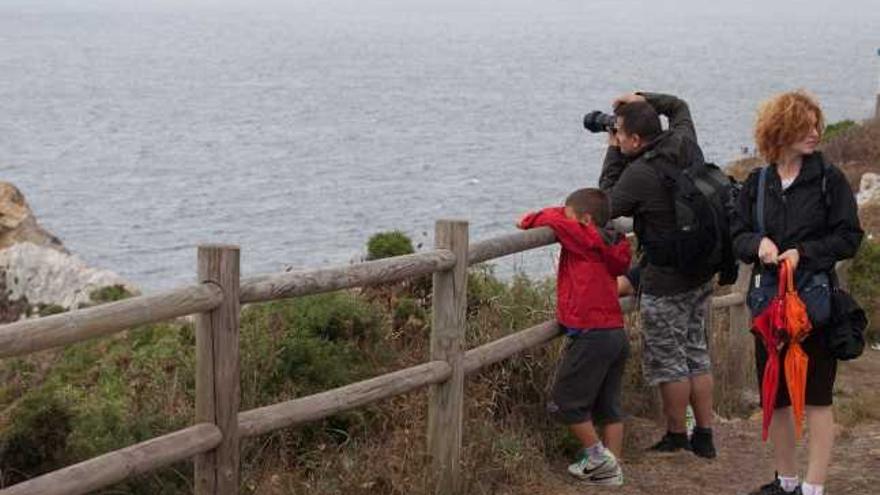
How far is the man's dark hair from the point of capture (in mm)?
7133

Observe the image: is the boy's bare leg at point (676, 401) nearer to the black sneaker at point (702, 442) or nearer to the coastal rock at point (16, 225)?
the black sneaker at point (702, 442)

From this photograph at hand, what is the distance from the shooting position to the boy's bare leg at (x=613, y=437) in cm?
740

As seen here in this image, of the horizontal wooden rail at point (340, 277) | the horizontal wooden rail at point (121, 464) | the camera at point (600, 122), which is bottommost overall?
the horizontal wooden rail at point (121, 464)

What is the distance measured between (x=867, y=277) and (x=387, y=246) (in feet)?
14.6

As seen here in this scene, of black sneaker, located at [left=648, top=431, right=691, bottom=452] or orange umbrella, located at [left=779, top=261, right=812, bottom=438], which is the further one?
black sneaker, located at [left=648, top=431, right=691, bottom=452]

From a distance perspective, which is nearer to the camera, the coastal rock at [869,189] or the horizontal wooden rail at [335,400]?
the horizontal wooden rail at [335,400]

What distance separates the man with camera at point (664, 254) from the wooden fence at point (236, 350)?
1.56ft

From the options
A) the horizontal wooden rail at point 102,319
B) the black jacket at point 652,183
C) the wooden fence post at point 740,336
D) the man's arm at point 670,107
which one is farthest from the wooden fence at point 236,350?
the wooden fence post at point 740,336

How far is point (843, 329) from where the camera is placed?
607cm

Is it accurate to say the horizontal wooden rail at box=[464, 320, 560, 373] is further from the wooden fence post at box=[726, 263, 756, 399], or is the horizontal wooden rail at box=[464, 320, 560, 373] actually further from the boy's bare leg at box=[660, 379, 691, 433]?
the wooden fence post at box=[726, 263, 756, 399]

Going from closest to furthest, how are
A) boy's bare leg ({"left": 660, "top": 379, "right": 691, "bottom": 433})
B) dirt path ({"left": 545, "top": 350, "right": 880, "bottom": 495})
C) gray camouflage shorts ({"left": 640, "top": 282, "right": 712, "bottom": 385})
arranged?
dirt path ({"left": 545, "top": 350, "right": 880, "bottom": 495}) < gray camouflage shorts ({"left": 640, "top": 282, "right": 712, "bottom": 385}) < boy's bare leg ({"left": 660, "top": 379, "right": 691, "bottom": 433})

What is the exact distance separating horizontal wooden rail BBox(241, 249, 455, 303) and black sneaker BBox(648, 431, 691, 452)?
194 cm

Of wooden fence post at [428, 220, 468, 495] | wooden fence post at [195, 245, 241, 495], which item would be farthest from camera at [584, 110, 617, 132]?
wooden fence post at [195, 245, 241, 495]

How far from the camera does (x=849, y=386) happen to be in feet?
35.1
